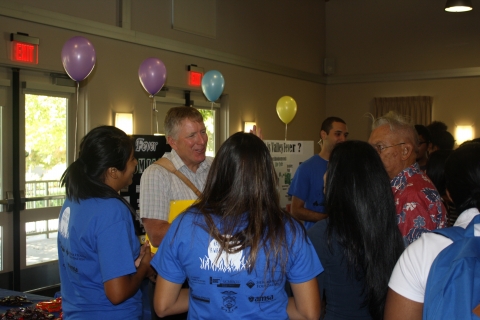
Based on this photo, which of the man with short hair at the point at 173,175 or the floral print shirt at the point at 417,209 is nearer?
the floral print shirt at the point at 417,209

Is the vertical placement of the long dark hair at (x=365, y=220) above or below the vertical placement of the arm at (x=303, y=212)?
above

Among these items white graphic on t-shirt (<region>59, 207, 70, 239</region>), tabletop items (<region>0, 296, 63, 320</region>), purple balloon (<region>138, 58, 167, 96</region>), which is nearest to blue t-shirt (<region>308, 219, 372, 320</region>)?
white graphic on t-shirt (<region>59, 207, 70, 239</region>)

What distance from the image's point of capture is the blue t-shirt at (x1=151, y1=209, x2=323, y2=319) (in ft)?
4.95

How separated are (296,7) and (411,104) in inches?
124

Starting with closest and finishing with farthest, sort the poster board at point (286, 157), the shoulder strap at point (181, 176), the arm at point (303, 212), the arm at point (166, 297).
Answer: the arm at point (166, 297) < the shoulder strap at point (181, 176) < the arm at point (303, 212) < the poster board at point (286, 157)

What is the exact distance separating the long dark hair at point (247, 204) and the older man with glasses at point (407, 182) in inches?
31.0

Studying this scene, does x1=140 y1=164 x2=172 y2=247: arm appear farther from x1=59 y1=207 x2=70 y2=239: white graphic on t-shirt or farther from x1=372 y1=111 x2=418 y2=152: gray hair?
x1=372 y1=111 x2=418 y2=152: gray hair

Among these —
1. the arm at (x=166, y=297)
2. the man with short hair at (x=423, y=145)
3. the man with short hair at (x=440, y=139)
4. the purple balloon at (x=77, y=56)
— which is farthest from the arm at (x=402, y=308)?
the purple balloon at (x=77, y=56)

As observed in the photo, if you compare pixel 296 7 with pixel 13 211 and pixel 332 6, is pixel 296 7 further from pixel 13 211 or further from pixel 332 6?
pixel 13 211

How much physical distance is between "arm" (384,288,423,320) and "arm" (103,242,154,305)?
978mm

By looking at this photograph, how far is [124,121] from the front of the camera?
21.9 feet

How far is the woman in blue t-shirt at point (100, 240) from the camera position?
6.03 feet

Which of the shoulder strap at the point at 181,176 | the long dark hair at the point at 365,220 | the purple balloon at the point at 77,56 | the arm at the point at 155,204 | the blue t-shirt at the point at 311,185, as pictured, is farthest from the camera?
the purple balloon at the point at 77,56

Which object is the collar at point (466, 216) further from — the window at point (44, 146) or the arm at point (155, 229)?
the window at point (44, 146)
